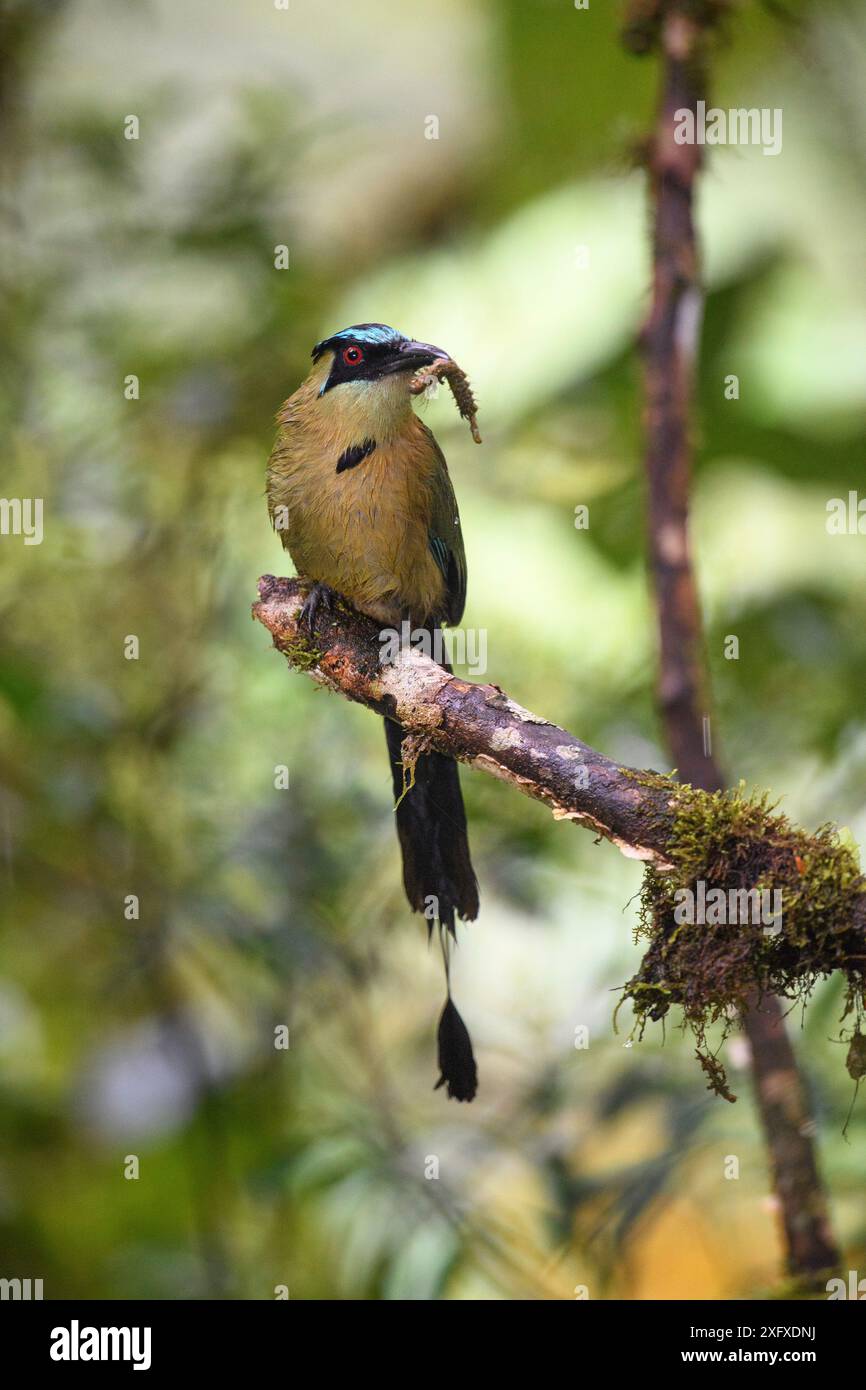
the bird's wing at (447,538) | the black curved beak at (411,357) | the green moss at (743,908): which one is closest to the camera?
the green moss at (743,908)

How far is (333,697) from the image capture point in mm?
3463

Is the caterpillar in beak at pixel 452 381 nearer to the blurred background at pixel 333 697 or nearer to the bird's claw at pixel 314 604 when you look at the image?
the bird's claw at pixel 314 604

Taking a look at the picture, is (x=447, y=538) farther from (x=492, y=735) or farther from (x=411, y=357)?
(x=492, y=735)

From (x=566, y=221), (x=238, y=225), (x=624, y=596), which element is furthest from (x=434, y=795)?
(x=566, y=221)

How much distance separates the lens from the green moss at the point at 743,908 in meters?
1.57

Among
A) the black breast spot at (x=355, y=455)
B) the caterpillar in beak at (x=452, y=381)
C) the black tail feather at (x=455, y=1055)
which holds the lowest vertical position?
the black tail feather at (x=455, y=1055)

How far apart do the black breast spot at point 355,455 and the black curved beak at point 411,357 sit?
5.3 inches

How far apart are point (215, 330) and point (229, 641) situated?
1053 mm

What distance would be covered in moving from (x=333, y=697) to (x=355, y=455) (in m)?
1.20

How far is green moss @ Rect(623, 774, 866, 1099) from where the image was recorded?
1568mm

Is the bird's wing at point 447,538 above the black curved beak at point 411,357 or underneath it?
underneath

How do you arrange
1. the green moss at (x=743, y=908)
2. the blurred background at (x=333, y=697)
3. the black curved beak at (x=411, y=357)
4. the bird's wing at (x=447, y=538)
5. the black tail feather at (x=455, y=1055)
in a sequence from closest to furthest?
the green moss at (x=743, y=908), the black tail feather at (x=455, y=1055), the black curved beak at (x=411, y=357), the bird's wing at (x=447, y=538), the blurred background at (x=333, y=697)

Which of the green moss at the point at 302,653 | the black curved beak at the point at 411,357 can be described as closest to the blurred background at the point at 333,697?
the black curved beak at the point at 411,357

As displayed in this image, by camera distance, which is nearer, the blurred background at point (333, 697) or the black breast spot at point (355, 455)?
the black breast spot at point (355, 455)
